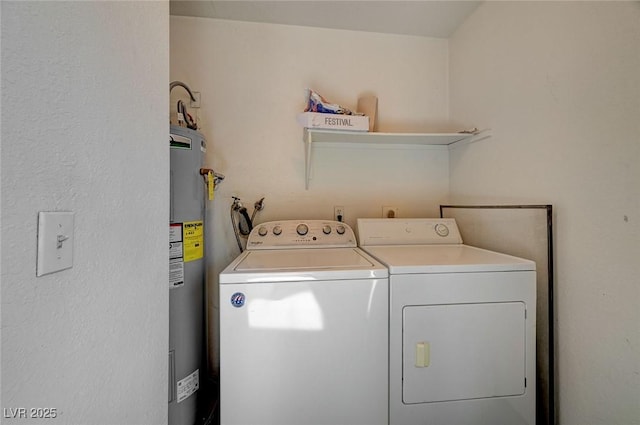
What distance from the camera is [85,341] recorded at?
56 cm

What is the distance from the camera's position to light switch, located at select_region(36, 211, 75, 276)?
0.45 metres

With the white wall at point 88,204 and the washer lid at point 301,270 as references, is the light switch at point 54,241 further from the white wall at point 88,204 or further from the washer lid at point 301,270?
the washer lid at point 301,270

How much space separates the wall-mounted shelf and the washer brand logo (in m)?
0.98

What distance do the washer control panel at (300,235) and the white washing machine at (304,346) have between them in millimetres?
530

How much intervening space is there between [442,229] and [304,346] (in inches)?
45.1

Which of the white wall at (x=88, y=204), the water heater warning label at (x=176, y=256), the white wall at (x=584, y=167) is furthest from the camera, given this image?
the water heater warning label at (x=176, y=256)

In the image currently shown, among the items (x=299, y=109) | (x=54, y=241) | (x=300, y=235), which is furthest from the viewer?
(x=299, y=109)

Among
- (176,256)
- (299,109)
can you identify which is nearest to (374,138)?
(299,109)

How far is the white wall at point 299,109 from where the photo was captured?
1.66 metres

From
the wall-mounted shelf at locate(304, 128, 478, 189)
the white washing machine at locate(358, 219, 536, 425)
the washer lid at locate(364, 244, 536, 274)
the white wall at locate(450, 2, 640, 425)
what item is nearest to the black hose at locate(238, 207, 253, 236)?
the wall-mounted shelf at locate(304, 128, 478, 189)

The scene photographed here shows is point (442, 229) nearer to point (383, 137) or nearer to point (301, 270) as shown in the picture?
point (383, 137)

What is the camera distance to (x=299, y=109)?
5.69ft

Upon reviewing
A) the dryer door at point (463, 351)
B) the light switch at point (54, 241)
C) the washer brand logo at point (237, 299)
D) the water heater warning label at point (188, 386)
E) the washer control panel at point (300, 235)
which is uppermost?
the light switch at point (54, 241)

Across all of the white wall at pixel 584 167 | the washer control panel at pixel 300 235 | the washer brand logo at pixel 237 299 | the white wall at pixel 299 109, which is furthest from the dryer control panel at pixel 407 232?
the washer brand logo at pixel 237 299
